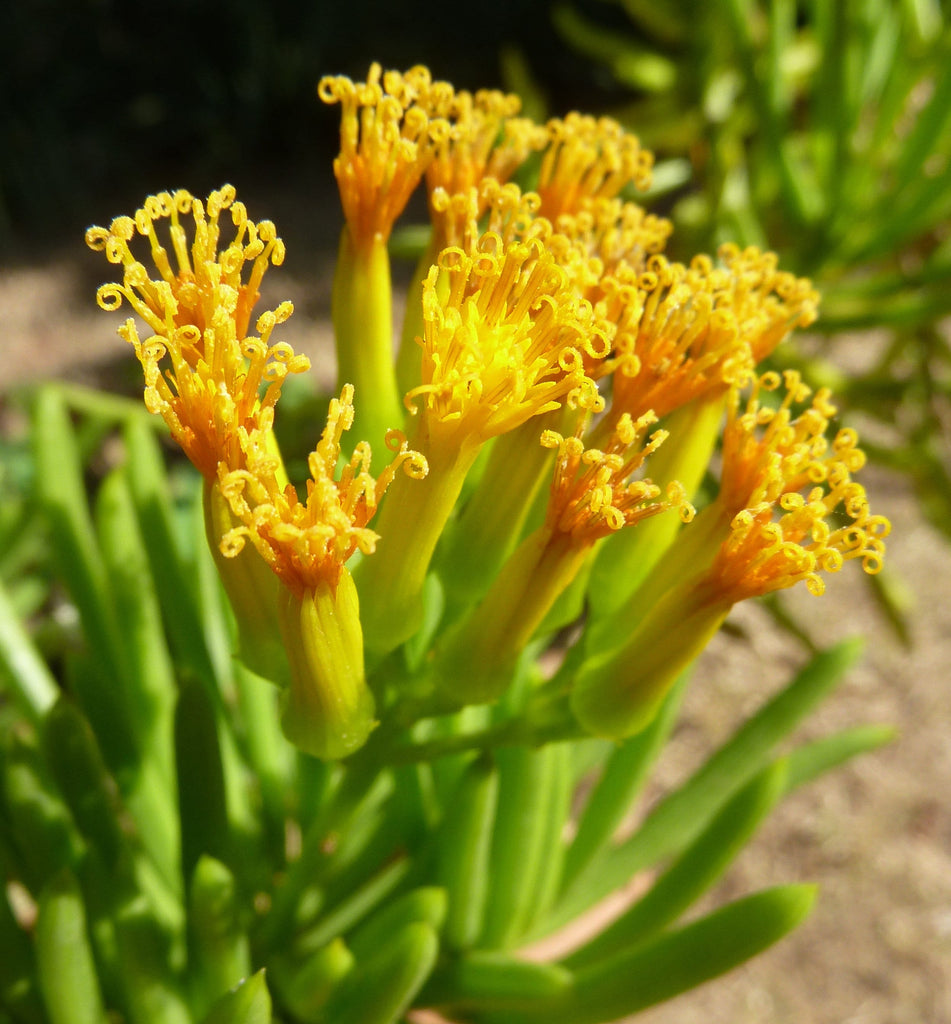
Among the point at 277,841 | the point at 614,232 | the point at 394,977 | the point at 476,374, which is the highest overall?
the point at 614,232

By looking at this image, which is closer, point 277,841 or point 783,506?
point 783,506

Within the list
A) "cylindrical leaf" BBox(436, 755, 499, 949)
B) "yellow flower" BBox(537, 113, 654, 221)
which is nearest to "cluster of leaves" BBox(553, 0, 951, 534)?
"yellow flower" BBox(537, 113, 654, 221)

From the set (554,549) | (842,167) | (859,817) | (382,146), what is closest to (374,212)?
(382,146)

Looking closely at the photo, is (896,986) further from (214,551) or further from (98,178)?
(98,178)

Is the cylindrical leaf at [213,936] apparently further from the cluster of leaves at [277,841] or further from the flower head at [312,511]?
the flower head at [312,511]

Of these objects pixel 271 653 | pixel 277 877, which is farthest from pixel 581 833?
pixel 271 653

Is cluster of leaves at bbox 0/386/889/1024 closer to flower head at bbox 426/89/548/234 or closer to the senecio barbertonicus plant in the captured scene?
the senecio barbertonicus plant

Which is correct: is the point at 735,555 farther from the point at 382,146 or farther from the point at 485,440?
the point at 382,146

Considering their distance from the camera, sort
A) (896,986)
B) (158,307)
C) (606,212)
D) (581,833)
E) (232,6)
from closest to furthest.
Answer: (158,307) → (606,212) → (581,833) → (896,986) → (232,6)
